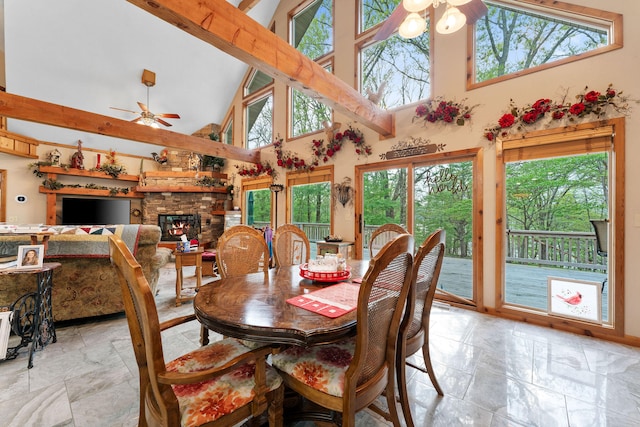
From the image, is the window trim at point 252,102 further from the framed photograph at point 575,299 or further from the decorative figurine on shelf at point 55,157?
the framed photograph at point 575,299

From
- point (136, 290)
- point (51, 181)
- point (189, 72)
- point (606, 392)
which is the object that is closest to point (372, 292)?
point (136, 290)

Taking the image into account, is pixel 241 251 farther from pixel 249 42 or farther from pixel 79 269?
pixel 79 269

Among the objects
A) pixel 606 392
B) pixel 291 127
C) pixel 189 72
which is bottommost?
pixel 606 392

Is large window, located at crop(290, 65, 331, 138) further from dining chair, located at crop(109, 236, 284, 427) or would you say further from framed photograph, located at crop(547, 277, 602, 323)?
dining chair, located at crop(109, 236, 284, 427)

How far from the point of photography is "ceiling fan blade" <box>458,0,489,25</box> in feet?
7.61

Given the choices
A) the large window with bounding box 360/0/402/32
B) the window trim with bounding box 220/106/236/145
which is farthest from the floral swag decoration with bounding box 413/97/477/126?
the window trim with bounding box 220/106/236/145

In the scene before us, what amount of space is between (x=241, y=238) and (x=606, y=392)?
2.87 m

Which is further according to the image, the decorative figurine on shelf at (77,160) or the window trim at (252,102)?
the decorative figurine on shelf at (77,160)

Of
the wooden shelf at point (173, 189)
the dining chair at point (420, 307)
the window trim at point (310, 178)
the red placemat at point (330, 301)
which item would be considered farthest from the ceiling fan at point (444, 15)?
the wooden shelf at point (173, 189)

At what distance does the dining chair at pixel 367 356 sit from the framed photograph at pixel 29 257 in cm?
227

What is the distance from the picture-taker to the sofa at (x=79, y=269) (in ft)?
8.27

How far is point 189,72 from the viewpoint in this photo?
249 inches

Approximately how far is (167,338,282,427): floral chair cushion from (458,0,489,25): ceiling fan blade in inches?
128

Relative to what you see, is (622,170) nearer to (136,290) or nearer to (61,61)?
(136,290)
